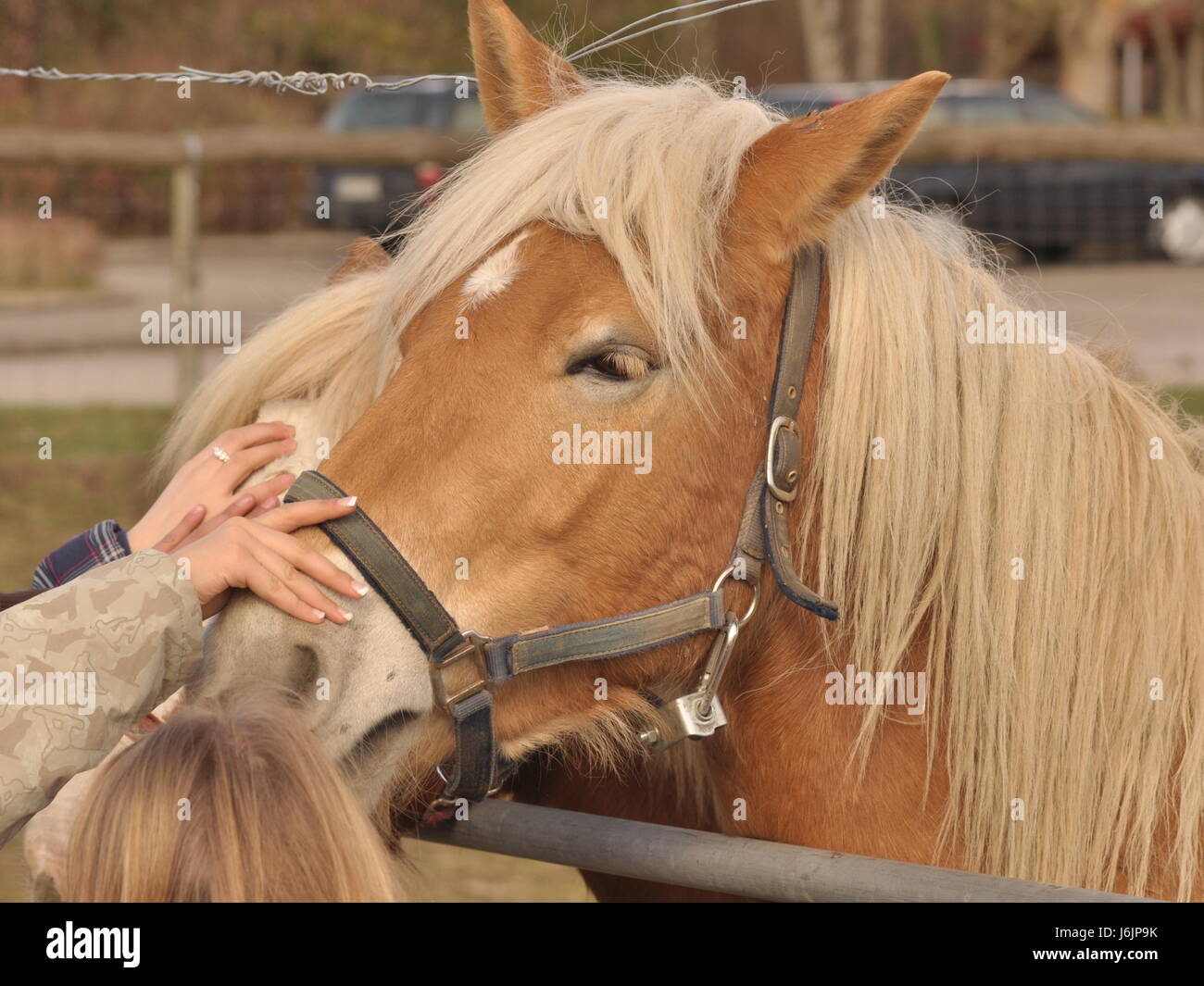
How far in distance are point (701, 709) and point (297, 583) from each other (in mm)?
608

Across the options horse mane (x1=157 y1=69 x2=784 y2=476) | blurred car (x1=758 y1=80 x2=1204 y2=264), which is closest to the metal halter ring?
horse mane (x1=157 y1=69 x2=784 y2=476)

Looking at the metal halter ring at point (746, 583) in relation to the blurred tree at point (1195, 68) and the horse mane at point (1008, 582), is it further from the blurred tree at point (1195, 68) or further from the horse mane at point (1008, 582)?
the blurred tree at point (1195, 68)

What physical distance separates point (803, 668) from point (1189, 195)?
1174 cm

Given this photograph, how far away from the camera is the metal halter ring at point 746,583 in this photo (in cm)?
187

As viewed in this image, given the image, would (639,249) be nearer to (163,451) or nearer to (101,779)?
(101,779)

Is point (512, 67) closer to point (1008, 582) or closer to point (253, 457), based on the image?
point (253, 457)

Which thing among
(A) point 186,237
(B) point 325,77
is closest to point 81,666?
(B) point 325,77

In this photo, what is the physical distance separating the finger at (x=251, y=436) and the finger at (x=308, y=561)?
18.8 inches

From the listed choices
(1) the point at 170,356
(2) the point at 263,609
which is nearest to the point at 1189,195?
(1) the point at 170,356

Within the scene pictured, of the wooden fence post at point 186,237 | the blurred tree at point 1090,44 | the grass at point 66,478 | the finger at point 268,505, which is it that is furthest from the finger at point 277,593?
the blurred tree at point 1090,44

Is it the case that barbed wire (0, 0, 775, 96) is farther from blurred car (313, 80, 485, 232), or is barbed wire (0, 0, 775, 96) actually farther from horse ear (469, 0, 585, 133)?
blurred car (313, 80, 485, 232)

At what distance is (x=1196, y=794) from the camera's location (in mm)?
1871
